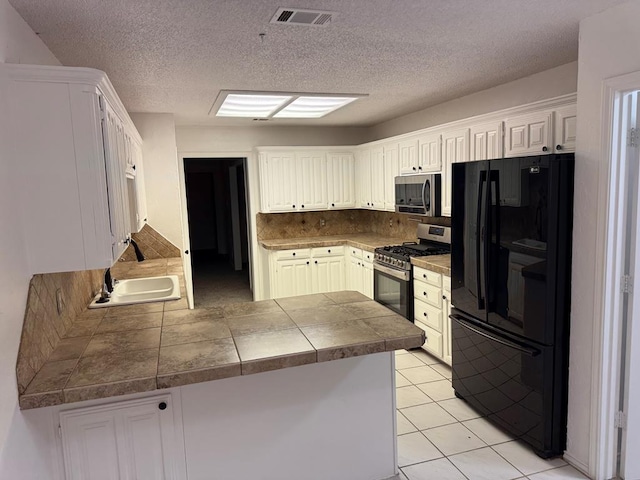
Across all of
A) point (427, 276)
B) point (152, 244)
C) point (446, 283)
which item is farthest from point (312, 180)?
point (446, 283)

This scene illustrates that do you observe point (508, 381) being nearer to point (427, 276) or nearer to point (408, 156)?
point (427, 276)

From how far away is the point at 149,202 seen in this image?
4.62m

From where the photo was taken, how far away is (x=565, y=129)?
2756 millimetres

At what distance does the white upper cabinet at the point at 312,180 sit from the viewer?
5.71 metres

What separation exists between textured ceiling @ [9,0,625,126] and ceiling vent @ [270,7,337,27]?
0.15ft

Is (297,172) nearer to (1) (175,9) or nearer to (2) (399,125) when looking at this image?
(2) (399,125)

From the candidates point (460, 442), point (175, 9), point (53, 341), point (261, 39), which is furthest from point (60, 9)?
point (460, 442)

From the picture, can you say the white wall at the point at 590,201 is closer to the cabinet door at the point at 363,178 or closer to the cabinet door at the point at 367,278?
the cabinet door at the point at 367,278

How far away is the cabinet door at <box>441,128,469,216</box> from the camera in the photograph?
12.3 feet

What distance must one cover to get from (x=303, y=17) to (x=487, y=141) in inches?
75.6

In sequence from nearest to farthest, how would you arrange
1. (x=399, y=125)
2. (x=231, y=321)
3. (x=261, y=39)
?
1. (x=231, y=321)
2. (x=261, y=39)
3. (x=399, y=125)

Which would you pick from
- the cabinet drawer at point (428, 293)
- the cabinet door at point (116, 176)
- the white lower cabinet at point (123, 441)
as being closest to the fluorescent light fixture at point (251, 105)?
the cabinet door at point (116, 176)

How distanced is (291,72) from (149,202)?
231cm

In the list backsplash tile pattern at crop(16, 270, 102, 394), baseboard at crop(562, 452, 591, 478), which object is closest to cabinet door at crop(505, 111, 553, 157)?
baseboard at crop(562, 452, 591, 478)
